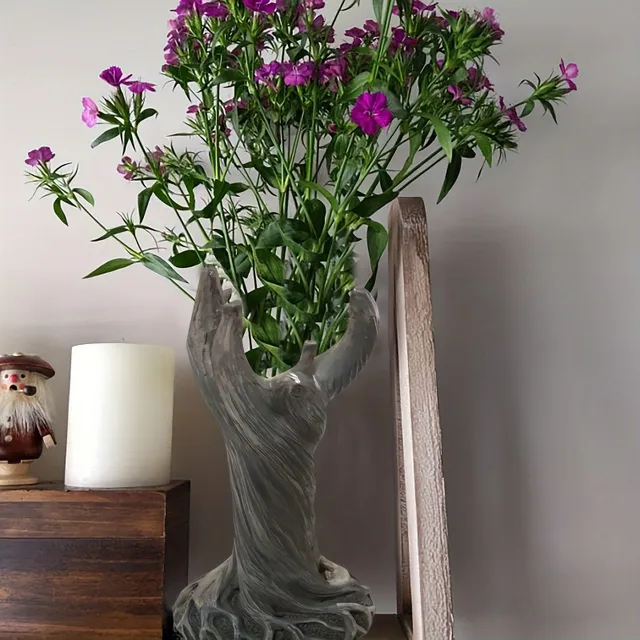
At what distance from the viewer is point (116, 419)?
59 centimetres

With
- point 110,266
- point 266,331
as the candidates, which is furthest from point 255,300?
point 110,266

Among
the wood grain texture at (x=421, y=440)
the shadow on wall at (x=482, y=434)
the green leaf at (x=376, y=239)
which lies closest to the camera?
the wood grain texture at (x=421, y=440)

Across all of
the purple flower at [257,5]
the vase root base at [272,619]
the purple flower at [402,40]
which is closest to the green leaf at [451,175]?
the purple flower at [402,40]

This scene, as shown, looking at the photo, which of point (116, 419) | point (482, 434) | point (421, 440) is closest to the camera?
point (421, 440)

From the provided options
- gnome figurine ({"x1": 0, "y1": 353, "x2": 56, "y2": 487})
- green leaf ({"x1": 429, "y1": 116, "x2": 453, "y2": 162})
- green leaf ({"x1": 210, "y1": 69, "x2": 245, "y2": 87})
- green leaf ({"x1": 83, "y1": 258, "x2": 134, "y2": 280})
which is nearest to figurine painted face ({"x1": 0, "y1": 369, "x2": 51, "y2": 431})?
Answer: gnome figurine ({"x1": 0, "y1": 353, "x2": 56, "y2": 487})

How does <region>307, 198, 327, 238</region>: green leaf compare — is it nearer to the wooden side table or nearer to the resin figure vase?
the resin figure vase

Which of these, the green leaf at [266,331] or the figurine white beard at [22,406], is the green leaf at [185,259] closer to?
the green leaf at [266,331]

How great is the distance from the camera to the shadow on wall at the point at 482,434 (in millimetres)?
A: 680

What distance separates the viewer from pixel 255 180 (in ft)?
2.43

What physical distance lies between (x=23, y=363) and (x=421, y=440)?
0.39 metres

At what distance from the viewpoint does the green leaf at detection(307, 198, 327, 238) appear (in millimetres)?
566

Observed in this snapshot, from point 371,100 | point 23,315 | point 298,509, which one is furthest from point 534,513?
point 23,315

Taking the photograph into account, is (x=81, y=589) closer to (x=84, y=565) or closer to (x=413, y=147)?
(x=84, y=565)

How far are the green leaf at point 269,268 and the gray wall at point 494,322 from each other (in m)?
0.19
